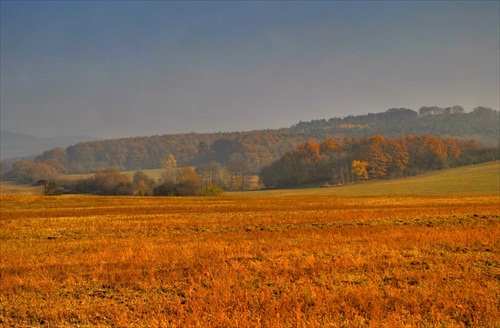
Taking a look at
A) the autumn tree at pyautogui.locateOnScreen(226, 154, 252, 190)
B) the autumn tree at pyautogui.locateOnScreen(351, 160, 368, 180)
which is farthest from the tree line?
the autumn tree at pyautogui.locateOnScreen(226, 154, 252, 190)

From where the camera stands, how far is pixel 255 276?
11.9 meters

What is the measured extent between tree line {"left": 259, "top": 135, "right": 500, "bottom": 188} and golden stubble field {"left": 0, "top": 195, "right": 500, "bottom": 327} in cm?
9740

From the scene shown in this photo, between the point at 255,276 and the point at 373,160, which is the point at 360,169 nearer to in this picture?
the point at 373,160

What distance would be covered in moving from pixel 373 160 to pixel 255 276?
11150 cm

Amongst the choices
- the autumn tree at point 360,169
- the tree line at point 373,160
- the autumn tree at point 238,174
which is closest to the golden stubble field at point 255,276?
the autumn tree at point 360,169

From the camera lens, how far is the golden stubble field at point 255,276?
8.81 m

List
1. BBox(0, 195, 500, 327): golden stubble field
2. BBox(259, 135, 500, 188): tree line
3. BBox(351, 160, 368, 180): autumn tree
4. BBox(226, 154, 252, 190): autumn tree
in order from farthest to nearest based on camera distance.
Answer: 1. BBox(226, 154, 252, 190): autumn tree
2. BBox(259, 135, 500, 188): tree line
3. BBox(351, 160, 368, 180): autumn tree
4. BBox(0, 195, 500, 327): golden stubble field

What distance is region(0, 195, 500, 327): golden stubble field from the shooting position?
8.81 m

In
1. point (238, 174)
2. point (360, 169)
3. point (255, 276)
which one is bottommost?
point (255, 276)

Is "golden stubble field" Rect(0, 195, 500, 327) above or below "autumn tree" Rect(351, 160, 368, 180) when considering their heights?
below

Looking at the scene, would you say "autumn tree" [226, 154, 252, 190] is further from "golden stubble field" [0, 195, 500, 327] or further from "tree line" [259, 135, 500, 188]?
"golden stubble field" [0, 195, 500, 327]

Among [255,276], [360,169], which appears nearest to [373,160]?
[360,169]

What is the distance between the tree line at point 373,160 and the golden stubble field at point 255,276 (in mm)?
97398

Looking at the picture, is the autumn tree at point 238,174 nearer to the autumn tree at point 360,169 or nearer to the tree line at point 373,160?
the tree line at point 373,160
